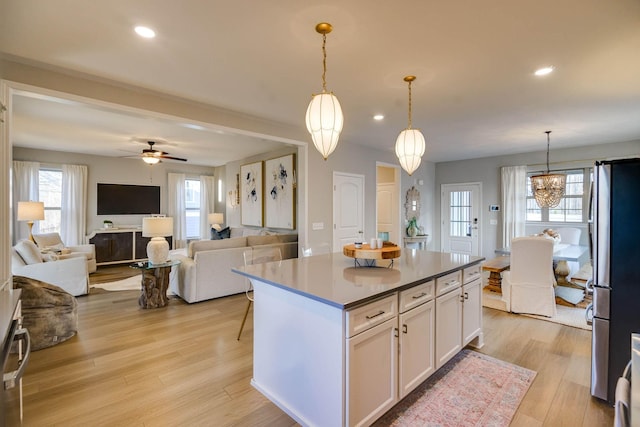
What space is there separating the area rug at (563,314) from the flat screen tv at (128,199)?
26.0 ft

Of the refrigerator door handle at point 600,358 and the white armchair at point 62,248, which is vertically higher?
the white armchair at point 62,248

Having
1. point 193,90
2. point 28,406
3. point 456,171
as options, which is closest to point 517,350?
point 28,406

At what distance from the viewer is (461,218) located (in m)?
7.89

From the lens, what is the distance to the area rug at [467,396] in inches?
78.2

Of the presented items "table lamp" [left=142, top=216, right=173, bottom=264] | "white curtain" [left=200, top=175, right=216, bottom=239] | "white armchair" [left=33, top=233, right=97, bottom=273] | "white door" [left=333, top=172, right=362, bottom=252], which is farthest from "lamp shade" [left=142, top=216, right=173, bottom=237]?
"white curtain" [left=200, top=175, right=216, bottom=239]

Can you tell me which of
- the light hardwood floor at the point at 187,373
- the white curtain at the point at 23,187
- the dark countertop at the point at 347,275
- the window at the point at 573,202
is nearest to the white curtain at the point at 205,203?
the white curtain at the point at 23,187

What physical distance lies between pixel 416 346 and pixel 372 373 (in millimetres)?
484

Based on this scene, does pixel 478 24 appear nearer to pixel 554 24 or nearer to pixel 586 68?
pixel 554 24

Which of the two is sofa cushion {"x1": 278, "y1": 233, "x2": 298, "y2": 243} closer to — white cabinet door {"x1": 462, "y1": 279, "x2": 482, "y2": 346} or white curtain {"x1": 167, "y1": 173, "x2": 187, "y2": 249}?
white cabinet door {"x1": 462, "y1": 279, "x2": 482, "y2": 346}

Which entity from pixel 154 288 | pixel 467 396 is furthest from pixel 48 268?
pixel 467 396

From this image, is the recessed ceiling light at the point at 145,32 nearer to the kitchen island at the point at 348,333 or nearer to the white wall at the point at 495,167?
the kitchen island at the point at 348,333

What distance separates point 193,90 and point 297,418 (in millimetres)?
3200

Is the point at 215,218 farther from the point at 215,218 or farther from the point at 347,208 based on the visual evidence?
the point at 347,208

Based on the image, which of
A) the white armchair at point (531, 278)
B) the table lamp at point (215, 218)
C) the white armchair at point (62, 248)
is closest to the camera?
the white armchair at point (531, 278)
